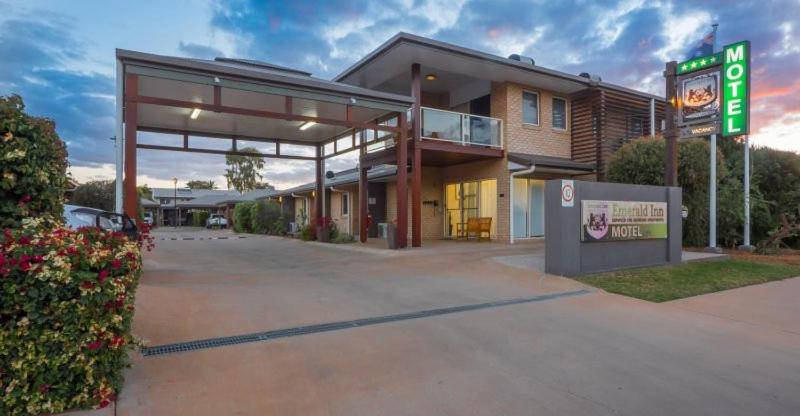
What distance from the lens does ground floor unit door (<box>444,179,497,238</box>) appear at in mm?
15906

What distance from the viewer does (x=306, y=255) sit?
12.4 meters

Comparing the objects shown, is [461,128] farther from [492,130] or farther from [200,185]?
[200,185]

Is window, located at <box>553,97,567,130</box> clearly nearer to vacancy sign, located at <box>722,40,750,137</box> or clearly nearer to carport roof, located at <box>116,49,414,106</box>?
vacancy sign, located at <box>722,40,750,137</box>

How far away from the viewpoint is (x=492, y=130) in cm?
1506

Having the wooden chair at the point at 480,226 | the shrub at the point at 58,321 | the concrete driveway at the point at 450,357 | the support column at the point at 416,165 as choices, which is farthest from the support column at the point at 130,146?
the wooden chair at the point at 480,226

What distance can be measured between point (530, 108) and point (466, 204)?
4.24 metres

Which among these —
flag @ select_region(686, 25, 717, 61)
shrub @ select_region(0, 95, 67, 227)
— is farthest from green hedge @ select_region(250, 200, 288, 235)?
shrub @ select_region(0, 95, 67, 227)

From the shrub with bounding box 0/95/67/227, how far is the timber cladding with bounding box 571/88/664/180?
15.6m

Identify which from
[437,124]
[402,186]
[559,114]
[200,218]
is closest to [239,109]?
[402,186]

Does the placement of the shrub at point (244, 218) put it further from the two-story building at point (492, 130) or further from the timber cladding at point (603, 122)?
the timber cladding at point (603, 122)

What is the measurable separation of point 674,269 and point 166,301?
9.82 m

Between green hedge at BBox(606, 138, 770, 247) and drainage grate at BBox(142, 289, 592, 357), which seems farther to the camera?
green hedge at BBox(606, 138, 770, 247)

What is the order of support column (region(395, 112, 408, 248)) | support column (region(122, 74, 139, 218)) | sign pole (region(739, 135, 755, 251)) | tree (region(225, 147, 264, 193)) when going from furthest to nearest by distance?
1. tree (region(225, 147, 264, 193))
2. sign pole (region(739, 135, 755, 251))
3. support column (region(395, 112, 408, 248))
4. support column (region(122, 74, 139, 218))

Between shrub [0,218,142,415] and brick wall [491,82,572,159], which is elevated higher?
brick wall [491,82,572,159]
